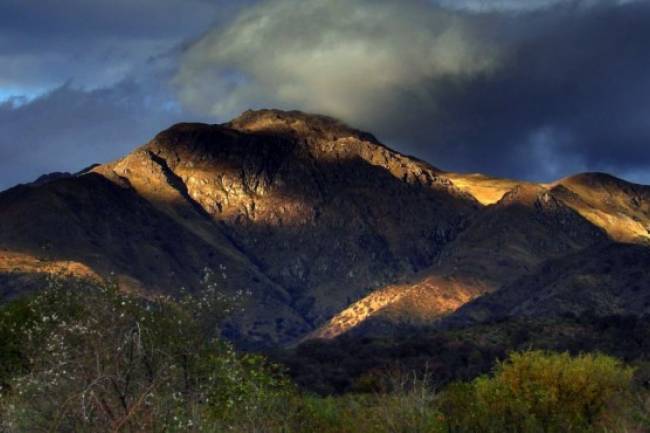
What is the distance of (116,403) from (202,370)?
16769 mm

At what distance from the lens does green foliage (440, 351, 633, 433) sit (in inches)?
2131

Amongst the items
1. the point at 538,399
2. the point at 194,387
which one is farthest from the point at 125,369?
the point at 538,399

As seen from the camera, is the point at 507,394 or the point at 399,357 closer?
the point at 507,394

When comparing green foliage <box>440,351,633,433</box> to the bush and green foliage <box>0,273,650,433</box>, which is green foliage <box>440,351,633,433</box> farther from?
the bush

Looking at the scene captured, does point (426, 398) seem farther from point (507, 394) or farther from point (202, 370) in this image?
point (202, 370)

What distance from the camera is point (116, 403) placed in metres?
22.4

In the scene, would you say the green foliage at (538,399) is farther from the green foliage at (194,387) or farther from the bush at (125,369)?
the bush at (125,369)

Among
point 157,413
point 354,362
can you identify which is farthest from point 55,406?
point 354,362

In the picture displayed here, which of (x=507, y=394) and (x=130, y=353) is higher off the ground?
(x=130, y=353)

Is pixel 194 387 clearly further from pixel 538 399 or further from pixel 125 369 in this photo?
pixel 538 399

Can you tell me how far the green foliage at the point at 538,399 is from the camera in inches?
2131

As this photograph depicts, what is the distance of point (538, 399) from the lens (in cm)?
5712

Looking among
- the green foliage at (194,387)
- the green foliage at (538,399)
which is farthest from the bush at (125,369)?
the green foliage at (538,399)

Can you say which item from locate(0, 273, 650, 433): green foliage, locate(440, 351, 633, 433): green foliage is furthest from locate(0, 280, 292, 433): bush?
locate(440, 351, 633, 433): green foliage
